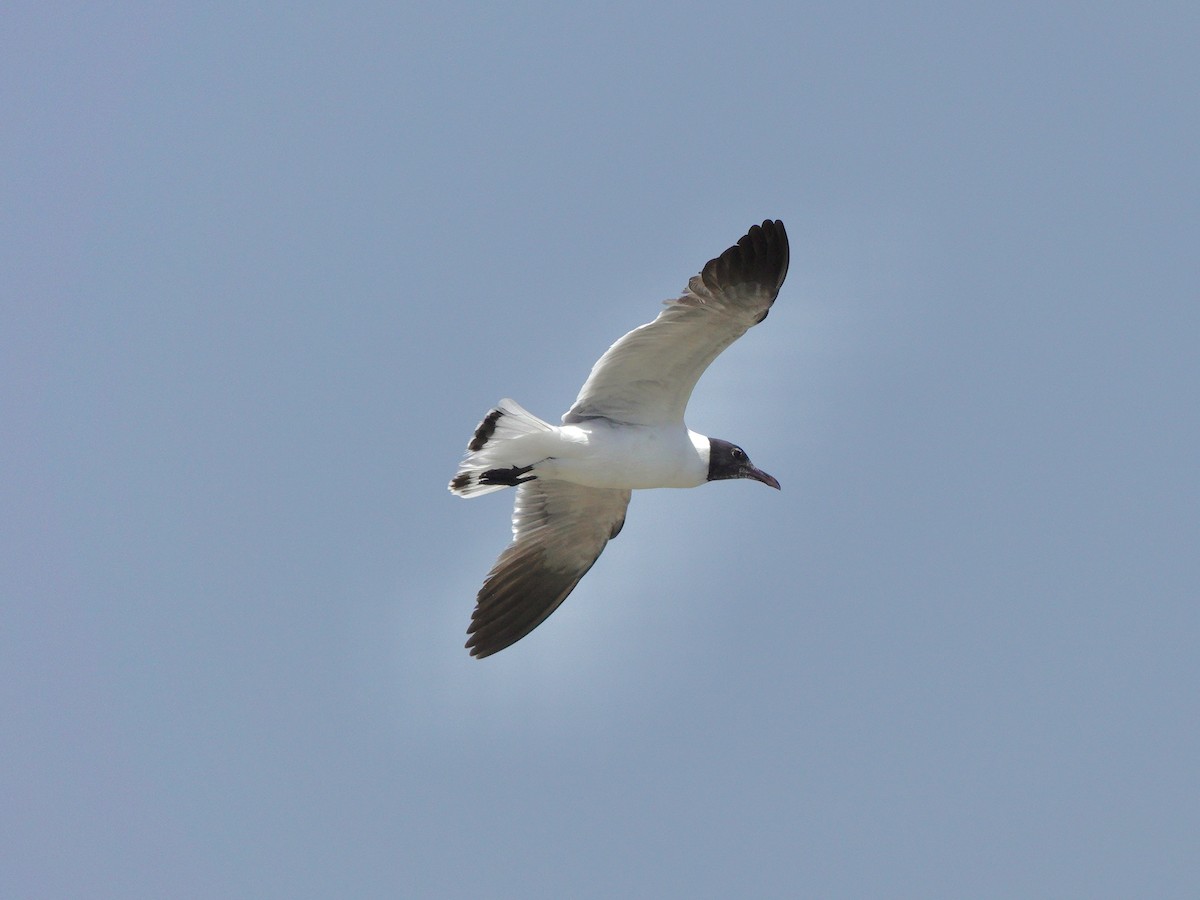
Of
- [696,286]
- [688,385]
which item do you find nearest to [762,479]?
[688,385]

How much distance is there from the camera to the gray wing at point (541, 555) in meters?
15.0

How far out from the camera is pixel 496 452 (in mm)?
13531

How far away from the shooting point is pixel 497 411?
44.1 ft

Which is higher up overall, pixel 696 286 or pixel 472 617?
pixel 696 286

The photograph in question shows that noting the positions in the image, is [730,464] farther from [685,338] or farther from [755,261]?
[755,261]

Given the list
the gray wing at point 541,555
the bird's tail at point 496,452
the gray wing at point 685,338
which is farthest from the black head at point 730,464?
the bird's tail at point 496,452

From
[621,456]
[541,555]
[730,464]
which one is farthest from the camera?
[541,555]

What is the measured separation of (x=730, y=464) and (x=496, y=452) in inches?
87.4

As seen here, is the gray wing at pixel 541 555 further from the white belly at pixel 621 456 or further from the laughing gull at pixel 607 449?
the white belly at pixel 621 456

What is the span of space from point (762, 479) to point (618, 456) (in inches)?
61.4

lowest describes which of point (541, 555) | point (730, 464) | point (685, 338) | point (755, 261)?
point (541, 555)

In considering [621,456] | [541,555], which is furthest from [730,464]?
[541,555]

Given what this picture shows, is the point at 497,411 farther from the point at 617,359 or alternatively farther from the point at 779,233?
the point at 779,233

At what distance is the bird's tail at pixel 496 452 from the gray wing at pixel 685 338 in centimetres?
60
